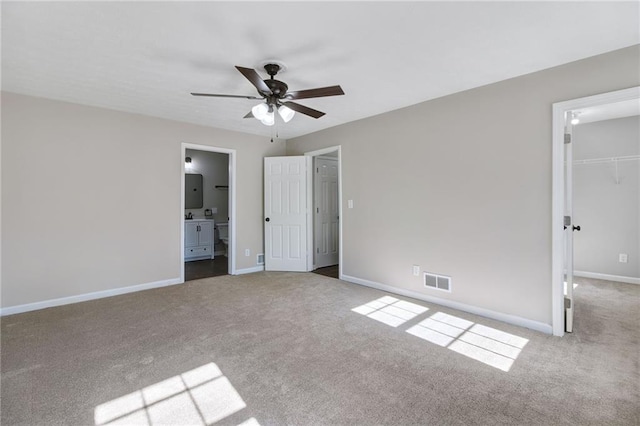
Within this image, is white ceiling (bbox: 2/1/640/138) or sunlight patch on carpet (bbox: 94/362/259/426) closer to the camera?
sunlight patch on carpet (bbox: 94/362/259/426)

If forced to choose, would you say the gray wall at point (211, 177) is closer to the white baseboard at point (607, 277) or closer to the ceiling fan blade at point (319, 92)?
the ceiling fan blade at point (319, 92)

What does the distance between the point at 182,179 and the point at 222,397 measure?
3.39 meters

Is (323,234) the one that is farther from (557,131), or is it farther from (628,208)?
(628,208)

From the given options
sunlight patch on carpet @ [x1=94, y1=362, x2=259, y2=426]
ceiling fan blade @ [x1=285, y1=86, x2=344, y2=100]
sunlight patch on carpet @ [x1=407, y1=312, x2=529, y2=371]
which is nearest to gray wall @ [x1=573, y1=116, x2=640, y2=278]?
sunlight patch on carpet @ [x1=407, y1=312, x2=529, y2=371]

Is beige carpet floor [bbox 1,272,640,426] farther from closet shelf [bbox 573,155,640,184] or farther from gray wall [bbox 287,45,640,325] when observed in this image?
closet shelf [bbox 573,155,640,184]

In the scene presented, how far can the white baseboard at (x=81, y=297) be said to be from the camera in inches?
127

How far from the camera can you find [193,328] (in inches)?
111

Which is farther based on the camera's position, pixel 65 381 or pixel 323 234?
pixel 323 234

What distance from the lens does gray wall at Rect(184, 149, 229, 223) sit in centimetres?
678

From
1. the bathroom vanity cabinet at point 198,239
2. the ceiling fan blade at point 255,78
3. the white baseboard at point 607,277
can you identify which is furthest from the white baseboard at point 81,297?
the white baseboard at point 607,277

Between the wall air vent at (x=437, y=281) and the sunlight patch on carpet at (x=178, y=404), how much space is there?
2508mm

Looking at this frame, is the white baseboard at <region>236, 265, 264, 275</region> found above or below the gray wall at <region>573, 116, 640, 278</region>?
below

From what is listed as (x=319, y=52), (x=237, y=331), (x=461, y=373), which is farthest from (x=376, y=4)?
(x=237, y=331)

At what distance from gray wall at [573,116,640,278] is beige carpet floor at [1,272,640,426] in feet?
4.20
